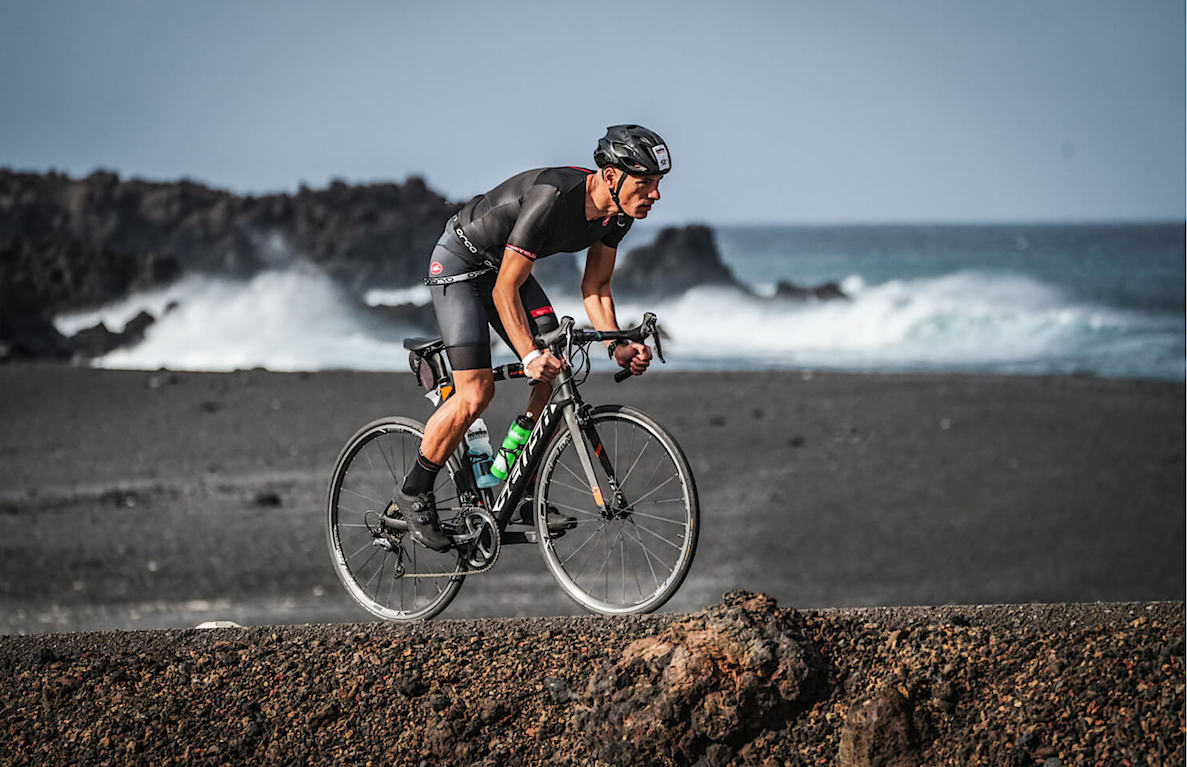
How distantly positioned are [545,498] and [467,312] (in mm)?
911

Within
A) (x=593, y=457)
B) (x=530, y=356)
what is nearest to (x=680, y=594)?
(x=593, y=457)

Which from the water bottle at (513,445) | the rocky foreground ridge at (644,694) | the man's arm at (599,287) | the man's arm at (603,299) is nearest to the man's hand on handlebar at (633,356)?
the man's arm at (603,299)

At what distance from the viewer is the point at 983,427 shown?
59.5 ft

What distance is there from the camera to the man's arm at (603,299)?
5293mm

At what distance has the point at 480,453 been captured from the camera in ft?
19.2

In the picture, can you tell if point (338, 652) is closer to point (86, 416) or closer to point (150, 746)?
point (150, 746)

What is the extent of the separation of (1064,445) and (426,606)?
1345 centimetres

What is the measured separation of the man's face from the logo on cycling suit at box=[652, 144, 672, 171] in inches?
2.4

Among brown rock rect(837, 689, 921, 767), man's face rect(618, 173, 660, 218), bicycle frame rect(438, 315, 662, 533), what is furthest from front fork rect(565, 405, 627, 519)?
brown rock rect(837, 689, 921, 767)

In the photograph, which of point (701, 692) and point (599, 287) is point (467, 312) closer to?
point (599, 287)

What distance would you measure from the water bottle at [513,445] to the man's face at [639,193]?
1.10 metres

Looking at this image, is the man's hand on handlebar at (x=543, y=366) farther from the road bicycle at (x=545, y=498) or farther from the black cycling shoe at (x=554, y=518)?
the black cycling shoe at (x=554, y=518)

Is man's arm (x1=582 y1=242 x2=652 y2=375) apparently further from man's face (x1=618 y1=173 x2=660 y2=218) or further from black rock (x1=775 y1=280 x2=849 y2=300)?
black rock (x1=775 y1=280 x2=849 y2=300)

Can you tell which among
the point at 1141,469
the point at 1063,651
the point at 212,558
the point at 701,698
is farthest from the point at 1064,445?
the point at 701,698
